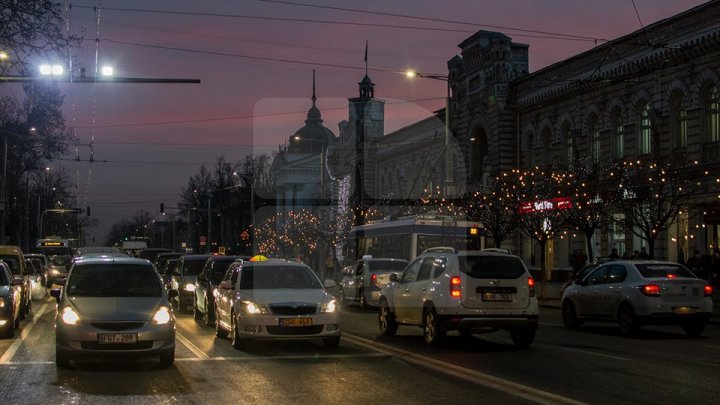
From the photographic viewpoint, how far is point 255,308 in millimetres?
15414

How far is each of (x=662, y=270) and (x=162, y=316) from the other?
35.8ft

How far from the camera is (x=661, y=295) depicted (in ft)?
60.7

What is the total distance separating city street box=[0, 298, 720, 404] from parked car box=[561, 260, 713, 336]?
0.70 m

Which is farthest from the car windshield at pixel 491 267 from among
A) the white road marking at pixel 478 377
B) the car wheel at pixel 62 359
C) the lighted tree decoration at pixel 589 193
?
the lighted tree decoration at pixel 589 193

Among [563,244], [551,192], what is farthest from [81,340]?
[563,244]

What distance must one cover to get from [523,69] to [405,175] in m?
16.2

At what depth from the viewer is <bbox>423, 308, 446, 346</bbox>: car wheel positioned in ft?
52.4

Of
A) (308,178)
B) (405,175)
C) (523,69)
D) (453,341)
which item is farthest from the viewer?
(308,178)

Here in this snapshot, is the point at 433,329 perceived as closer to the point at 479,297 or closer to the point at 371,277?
the point at 479,297

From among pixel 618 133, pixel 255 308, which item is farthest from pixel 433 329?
pixel 618 133

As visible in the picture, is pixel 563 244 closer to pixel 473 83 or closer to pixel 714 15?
pixel 473 83

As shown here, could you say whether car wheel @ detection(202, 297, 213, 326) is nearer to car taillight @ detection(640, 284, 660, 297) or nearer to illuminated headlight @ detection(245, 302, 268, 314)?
illuminated headlight @ detection(245, 302, 268, 314)

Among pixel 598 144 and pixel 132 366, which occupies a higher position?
pixel 598 144

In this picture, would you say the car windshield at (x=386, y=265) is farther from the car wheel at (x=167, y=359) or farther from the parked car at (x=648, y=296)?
the car wheel at (x=167, y=359)
